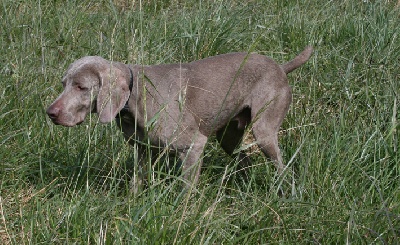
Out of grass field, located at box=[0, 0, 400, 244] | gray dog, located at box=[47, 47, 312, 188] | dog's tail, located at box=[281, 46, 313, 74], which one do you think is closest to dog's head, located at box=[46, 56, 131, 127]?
gray dog, located at box=[47, 47, 312, 188]

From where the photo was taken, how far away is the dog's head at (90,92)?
4566 mm

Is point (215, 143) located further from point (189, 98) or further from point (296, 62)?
point (296, 62)

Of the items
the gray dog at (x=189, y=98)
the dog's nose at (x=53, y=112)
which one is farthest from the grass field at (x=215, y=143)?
the dog's nose at (x=53, y=112)

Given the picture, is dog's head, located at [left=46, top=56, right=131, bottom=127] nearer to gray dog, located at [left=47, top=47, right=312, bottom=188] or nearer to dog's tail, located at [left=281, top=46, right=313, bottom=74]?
gray dog, located at [left=47, top=47, right=312, bottom=188]

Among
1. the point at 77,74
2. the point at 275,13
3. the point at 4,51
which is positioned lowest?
the point at 275,13

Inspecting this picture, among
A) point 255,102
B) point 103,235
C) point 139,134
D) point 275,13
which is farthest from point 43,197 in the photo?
point 275,13

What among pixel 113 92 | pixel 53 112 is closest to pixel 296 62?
pixel 113 92

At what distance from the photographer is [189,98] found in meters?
5.24

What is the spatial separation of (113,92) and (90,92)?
130 mm

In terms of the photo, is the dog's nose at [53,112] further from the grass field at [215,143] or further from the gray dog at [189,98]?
the grass field at [215,143]

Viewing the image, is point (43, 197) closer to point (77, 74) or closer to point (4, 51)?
point (77, 74)

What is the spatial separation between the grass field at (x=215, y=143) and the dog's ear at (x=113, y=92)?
22cm

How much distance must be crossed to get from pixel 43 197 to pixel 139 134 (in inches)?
26.3

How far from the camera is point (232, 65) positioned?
212 inches
